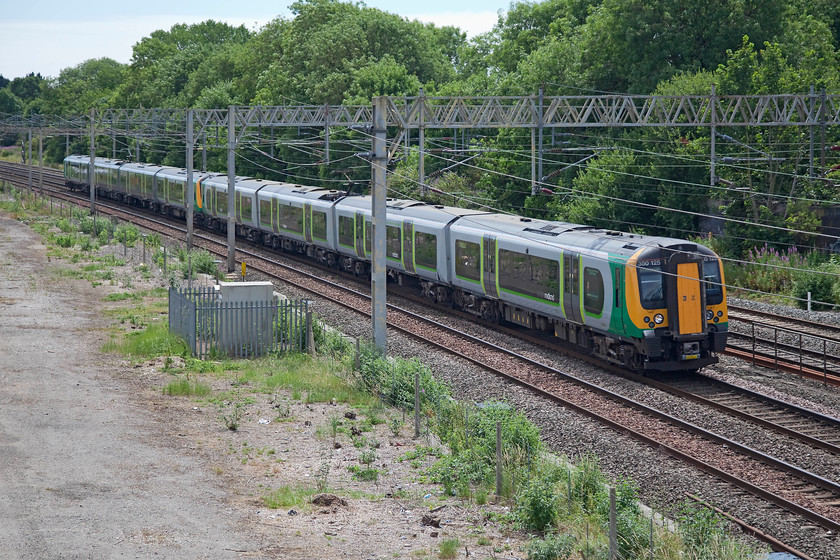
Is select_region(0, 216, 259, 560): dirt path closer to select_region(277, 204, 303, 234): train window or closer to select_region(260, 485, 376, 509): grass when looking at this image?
select_region(260, 485, 376, 509): grass

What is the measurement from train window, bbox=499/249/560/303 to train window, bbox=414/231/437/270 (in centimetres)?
410

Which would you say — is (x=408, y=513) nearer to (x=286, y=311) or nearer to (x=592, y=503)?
(x=592, y=503)

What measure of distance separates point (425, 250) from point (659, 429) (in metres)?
13.7

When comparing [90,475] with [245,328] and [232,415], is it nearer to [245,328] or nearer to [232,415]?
[232,415]

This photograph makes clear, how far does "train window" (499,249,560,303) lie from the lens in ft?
73.3

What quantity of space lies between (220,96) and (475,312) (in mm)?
57757

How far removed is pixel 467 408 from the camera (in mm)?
16188

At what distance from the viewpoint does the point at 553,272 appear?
877 inches

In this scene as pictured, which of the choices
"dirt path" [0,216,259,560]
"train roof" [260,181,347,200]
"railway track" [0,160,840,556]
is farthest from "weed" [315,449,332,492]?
"train roof" [260,181,347,200]

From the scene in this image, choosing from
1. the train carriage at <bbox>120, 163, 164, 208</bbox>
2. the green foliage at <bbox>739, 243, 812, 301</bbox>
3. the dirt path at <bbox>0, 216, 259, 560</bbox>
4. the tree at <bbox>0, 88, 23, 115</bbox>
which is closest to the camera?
the dirt path at <bbox>0, 216, 259, 560</bbox>

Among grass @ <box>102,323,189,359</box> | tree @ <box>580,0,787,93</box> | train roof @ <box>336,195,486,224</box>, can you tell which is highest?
tree @ <box>580,0,787,93</box>

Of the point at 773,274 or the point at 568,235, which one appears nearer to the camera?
the point at 568,235

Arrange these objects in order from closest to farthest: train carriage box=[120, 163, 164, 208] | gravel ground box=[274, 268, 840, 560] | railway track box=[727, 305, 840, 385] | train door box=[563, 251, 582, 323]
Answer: gravel ground box=[274, 268, 840, 560], railway track box=[727, 305, 840, 385], train door box=[563, 251, 582, 323], train carriage box=[120, 163, 164, 208]

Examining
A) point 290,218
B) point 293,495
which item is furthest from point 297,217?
point 293,495
